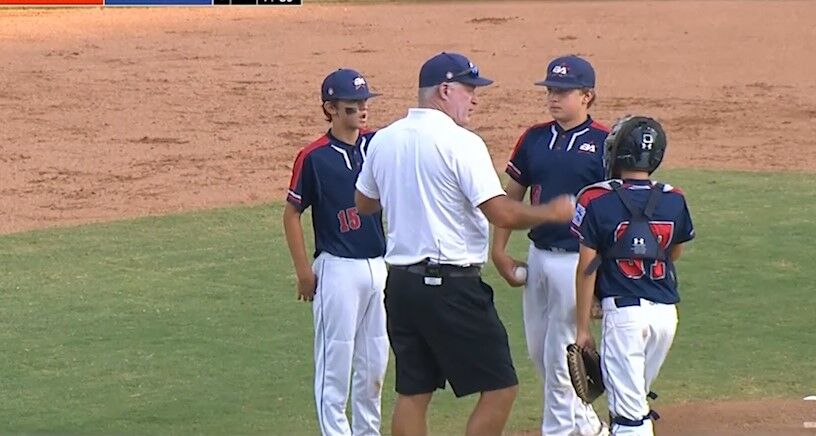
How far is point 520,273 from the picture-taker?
21.5 ft

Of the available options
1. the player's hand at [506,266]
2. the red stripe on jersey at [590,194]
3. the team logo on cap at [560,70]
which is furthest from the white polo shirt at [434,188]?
the team logo on cap at [560,70]

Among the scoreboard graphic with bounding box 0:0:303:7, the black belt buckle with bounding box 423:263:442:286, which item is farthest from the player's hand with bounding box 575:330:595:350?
the scoreboard graphic with bounding box 0:0:303:7

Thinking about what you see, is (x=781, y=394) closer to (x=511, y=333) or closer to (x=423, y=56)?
(x=511, y=333)

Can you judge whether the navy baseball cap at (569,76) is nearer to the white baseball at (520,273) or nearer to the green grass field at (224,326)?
the white baseball at (520,273)

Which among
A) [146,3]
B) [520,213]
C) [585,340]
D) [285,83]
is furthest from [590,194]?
[146,3]

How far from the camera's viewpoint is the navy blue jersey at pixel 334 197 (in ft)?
20.7

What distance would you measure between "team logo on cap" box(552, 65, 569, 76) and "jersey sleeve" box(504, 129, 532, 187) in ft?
1.12

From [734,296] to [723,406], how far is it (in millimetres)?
2413

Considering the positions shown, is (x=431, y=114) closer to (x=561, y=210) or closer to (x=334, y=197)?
(x=561, y=210)

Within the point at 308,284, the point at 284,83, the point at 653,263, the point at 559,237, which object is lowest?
the point at 284,83

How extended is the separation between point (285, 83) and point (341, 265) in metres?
14.8

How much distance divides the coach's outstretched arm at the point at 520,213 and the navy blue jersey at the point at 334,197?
43.0 inches

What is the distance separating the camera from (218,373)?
7977mm

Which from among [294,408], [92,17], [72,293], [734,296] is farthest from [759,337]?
[92,17]
